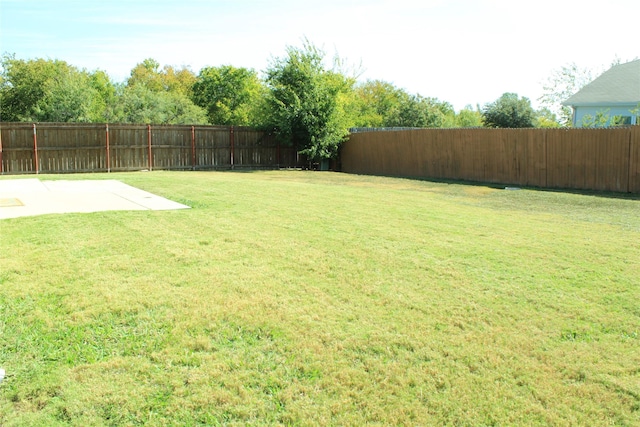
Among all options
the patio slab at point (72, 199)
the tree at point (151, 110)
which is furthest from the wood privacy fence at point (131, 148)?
the tree at point (151, 110)

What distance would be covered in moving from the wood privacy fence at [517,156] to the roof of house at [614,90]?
11.8 m

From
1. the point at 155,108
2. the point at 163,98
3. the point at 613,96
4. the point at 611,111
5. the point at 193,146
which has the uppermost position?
the point at 163,98

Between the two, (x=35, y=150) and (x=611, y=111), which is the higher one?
(x=611, y=111)

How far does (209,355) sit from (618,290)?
140 inches

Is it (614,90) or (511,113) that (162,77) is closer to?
(511,113)

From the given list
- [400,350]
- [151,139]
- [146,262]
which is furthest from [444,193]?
[151,139]

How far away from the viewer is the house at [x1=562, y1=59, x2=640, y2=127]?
25.8m

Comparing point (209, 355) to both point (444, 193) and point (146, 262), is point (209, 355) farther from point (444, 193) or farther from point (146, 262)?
point (444, 193)

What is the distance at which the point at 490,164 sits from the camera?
17.6 m

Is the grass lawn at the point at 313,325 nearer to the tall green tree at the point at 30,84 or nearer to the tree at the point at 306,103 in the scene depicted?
the tree at the point at 306,103

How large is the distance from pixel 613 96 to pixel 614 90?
71 cm

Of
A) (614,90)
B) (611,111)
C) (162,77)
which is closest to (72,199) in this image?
(611,111)

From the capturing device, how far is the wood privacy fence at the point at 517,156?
14.4 metres

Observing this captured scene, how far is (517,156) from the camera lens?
16781 millimetres
